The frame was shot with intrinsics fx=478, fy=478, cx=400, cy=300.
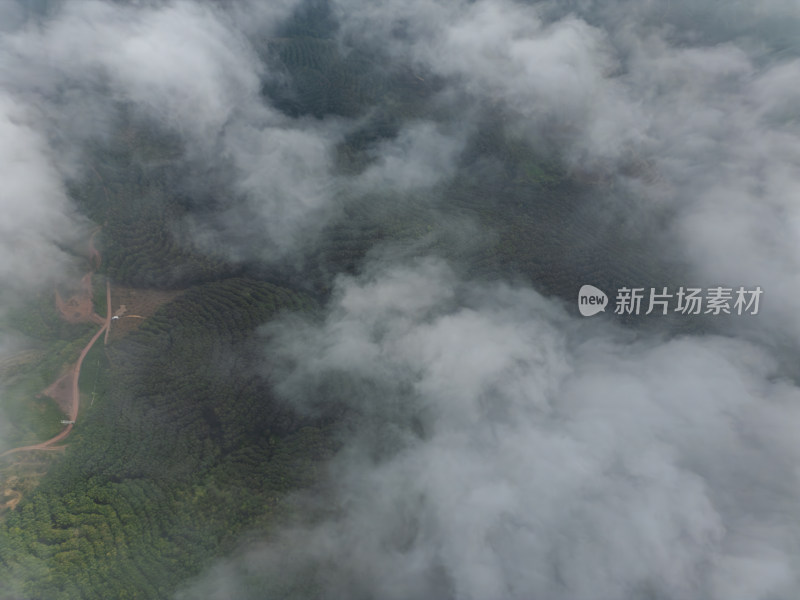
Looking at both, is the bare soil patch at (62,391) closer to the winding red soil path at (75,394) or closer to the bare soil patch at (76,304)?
the winding red soil path at (75,394)

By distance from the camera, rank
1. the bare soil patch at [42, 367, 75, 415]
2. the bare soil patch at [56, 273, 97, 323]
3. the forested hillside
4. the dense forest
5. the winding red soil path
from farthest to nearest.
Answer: the bare soil patch at [56, 273, 97, 323] → the bare soil patch at [42, 367, 75, 415] → the winding red soil path → the dense forest → the forested hillside

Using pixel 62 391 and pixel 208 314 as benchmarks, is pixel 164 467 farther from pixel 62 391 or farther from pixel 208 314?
pixel 208 314

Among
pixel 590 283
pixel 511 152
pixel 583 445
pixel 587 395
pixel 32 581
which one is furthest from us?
pixel 511 152

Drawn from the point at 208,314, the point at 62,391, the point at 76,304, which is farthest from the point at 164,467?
the point at 76,304

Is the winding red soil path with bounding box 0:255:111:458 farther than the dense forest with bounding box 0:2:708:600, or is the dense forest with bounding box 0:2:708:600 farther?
the winding red soil path with bounding box 0:255:111:458

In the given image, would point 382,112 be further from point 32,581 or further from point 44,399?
point 32,581

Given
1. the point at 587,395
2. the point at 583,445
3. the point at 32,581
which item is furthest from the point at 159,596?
the point at 587,395

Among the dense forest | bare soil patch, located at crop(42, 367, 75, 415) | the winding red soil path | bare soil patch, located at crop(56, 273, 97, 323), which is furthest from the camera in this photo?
bare soil patch, located at crop(56, 273, 97, 323)

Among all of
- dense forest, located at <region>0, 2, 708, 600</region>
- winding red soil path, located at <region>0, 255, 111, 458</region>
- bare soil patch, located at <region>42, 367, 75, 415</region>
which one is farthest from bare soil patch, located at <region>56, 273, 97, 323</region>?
bare soil patch, located at <region>42, 367, 75, 415</region>

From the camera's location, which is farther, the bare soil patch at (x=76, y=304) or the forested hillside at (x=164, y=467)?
the bare soil patch at (x=76, y=304)

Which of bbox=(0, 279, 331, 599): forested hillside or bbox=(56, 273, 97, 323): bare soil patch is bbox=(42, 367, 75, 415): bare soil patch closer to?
bbox=(0, 279, 331, 599): forested hillside

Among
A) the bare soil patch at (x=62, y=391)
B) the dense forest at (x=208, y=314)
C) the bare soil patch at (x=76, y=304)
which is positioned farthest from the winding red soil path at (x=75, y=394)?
the bare soil patch at (x=76, y=304)
